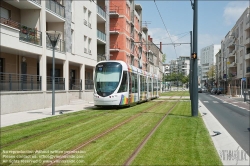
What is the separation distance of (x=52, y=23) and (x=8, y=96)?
449 inches

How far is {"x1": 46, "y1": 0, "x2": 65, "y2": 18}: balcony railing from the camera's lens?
24688 mm

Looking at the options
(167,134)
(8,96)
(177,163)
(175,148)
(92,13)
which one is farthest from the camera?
(92,13)

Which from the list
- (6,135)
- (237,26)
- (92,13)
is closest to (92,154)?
(6,135)

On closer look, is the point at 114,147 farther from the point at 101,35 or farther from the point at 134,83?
the point at 101,35

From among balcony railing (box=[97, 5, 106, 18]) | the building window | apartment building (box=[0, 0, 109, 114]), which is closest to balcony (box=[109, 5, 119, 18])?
Answer: balcony railing (box=[97, 5, 106, 18])

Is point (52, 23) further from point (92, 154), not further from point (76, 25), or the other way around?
point (92, 154)

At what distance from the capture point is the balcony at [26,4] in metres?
21.5

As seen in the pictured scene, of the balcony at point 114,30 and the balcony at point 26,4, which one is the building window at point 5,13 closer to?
the balcony at point 26,4

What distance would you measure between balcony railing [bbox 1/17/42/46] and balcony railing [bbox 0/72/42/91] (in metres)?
2.63

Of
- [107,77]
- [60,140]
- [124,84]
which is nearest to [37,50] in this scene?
[107,77]

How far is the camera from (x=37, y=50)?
22.3m

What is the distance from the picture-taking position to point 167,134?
10.1m

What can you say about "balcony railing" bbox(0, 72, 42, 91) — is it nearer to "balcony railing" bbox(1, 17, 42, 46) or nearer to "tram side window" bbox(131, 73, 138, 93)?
"balcony railing" bbox(1, 17, 42, 46)

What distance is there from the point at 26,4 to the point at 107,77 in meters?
7.96
